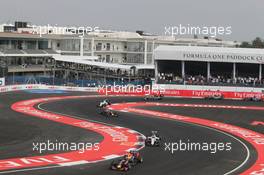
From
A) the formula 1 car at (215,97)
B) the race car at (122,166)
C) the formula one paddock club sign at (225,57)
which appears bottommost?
the race car at (122,166)

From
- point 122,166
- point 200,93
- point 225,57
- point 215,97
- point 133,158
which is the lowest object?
point 122,166

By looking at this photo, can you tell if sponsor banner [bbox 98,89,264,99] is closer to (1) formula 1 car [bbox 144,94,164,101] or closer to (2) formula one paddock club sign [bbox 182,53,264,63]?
(1) formula 1 car [bbox 144,94,164,101]

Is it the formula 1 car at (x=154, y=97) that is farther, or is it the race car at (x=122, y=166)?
the formula 1 car at (x=154, y=97)

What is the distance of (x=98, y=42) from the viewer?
85000 mm

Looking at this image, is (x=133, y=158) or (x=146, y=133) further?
(x=146, y=133)

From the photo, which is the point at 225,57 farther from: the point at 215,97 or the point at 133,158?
the point at 133,158

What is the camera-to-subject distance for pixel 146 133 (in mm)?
30344

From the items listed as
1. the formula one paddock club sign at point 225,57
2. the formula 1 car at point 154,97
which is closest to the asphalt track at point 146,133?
the formula 1 car at point 154,97

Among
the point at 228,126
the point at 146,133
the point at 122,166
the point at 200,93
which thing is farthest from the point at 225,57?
the point at 122,166

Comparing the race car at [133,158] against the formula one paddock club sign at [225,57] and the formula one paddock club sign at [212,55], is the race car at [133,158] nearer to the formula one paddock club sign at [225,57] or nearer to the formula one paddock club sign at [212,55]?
the formula one paddock club sign at [212,55]

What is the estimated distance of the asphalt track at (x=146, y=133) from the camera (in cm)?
2105

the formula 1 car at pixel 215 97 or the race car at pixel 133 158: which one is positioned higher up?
the formula 1 car at pixel 215 97

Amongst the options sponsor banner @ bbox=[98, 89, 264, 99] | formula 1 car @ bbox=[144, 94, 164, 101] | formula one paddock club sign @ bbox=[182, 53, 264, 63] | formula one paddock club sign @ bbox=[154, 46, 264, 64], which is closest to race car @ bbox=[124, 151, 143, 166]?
formula 1 car @ bbox=[144, 94, 164, 101]

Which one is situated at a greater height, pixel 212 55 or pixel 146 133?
Result: pixel 212 55
